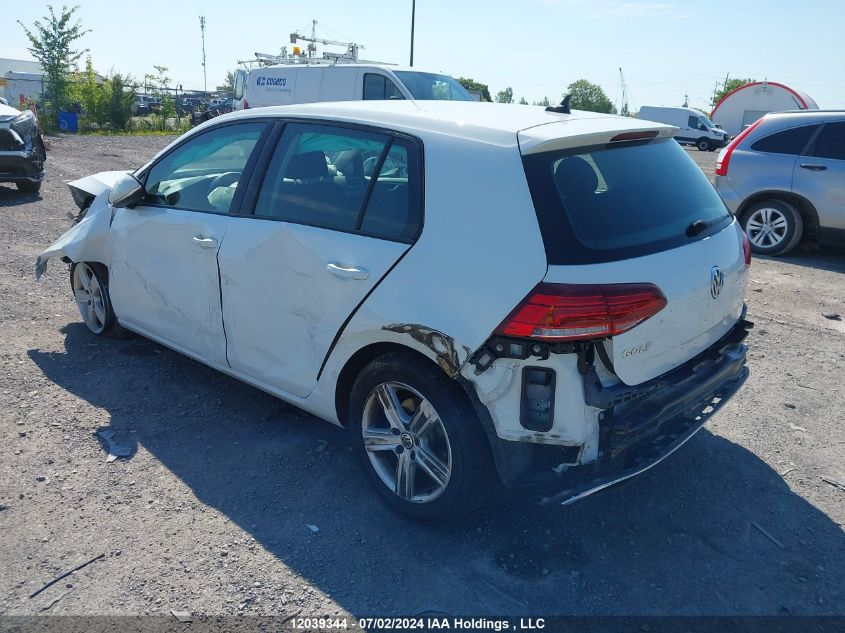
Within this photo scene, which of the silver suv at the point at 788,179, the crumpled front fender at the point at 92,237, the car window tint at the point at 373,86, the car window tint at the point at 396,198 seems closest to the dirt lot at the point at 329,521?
the crumpled front fender at the point at 92,237

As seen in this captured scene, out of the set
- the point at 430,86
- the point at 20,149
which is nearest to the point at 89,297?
the point at 20,149

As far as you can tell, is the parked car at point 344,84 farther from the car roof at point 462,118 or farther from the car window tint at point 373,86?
the car roof at point 462,118

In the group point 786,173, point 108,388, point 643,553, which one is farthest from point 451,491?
point 786,173

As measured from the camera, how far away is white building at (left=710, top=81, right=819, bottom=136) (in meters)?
40.1

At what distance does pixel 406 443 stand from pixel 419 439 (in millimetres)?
79

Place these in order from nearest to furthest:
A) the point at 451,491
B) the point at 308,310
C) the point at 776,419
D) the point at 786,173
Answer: the point at 451,491
the point at 308,310
the point at 776,419
the point at 786,173

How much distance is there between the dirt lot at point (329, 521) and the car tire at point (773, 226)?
4.48 meters

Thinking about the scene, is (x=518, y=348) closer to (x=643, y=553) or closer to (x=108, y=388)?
(x=643, y=553)

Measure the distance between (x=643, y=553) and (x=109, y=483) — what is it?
2558 mm

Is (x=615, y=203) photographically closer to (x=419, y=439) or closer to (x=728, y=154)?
(x=419, y=439)

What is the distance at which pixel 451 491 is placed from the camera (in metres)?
3.04

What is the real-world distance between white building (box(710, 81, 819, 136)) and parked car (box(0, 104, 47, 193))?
128 ft

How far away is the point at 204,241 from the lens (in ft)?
12.9

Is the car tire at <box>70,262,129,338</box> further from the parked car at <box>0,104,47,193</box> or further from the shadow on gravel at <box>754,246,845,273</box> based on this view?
the shadow on gravel at <box>754,246,845,273</box>
